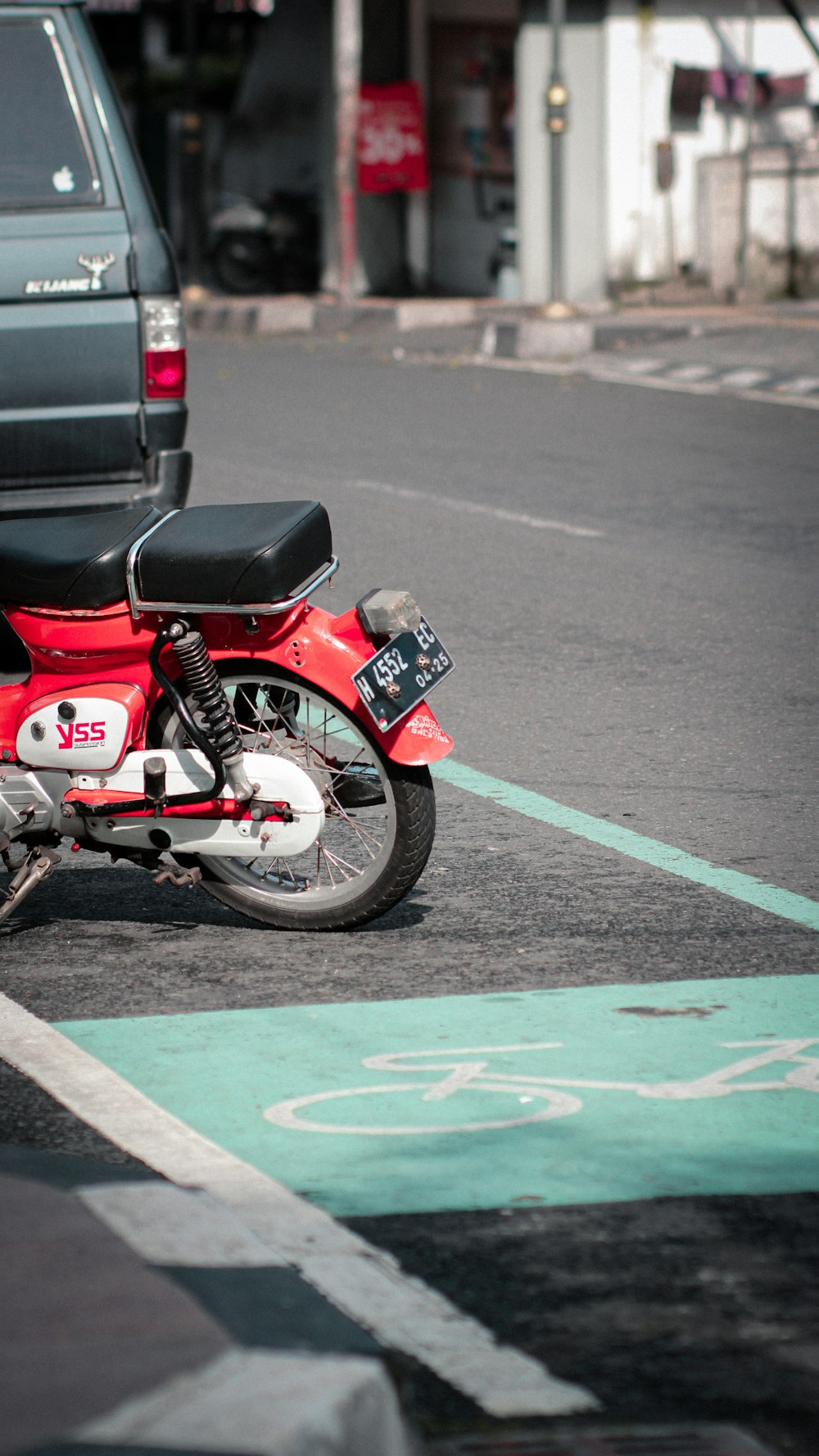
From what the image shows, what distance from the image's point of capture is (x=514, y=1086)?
13.0 ft

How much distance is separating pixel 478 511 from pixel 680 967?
20.6ft

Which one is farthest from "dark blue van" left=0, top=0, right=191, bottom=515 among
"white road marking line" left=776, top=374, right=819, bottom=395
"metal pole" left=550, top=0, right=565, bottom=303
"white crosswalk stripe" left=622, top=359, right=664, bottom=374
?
"metal pole" left=550, top=0, right=565, bottom=303

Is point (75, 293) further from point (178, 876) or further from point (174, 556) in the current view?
point (178, 876)

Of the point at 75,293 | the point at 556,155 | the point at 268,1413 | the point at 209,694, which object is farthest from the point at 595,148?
the point at 268,1413

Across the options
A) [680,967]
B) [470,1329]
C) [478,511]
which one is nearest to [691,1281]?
[470,1329]

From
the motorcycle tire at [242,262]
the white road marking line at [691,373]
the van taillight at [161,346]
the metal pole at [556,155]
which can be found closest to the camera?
the van taillight at [161,346]

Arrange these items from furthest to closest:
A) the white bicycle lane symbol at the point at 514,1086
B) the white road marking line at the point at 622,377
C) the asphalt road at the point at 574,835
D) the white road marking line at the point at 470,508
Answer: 1. the white road marking line at the point at 622,377
2. the white road marking line at the point at 470,508
3. the white bicycle lane symbol at the point at 514,1086
4. the asphalt road at the point at 574,835

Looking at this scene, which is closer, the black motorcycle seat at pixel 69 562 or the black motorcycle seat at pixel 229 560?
the black motorcycle seat at pixel 229 560

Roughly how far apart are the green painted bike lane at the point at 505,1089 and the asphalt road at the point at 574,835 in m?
0.10

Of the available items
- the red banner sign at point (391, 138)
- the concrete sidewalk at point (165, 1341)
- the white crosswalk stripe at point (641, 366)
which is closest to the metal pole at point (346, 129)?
the red banner sign at point (391, 138)

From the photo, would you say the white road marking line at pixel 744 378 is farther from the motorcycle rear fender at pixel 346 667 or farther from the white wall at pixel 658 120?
the motorcycle rear fender at pixel 346 667

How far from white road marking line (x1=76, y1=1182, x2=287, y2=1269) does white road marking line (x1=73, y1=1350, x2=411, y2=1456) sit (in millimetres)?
394

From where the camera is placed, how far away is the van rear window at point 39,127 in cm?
715

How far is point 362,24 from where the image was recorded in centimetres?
2528
